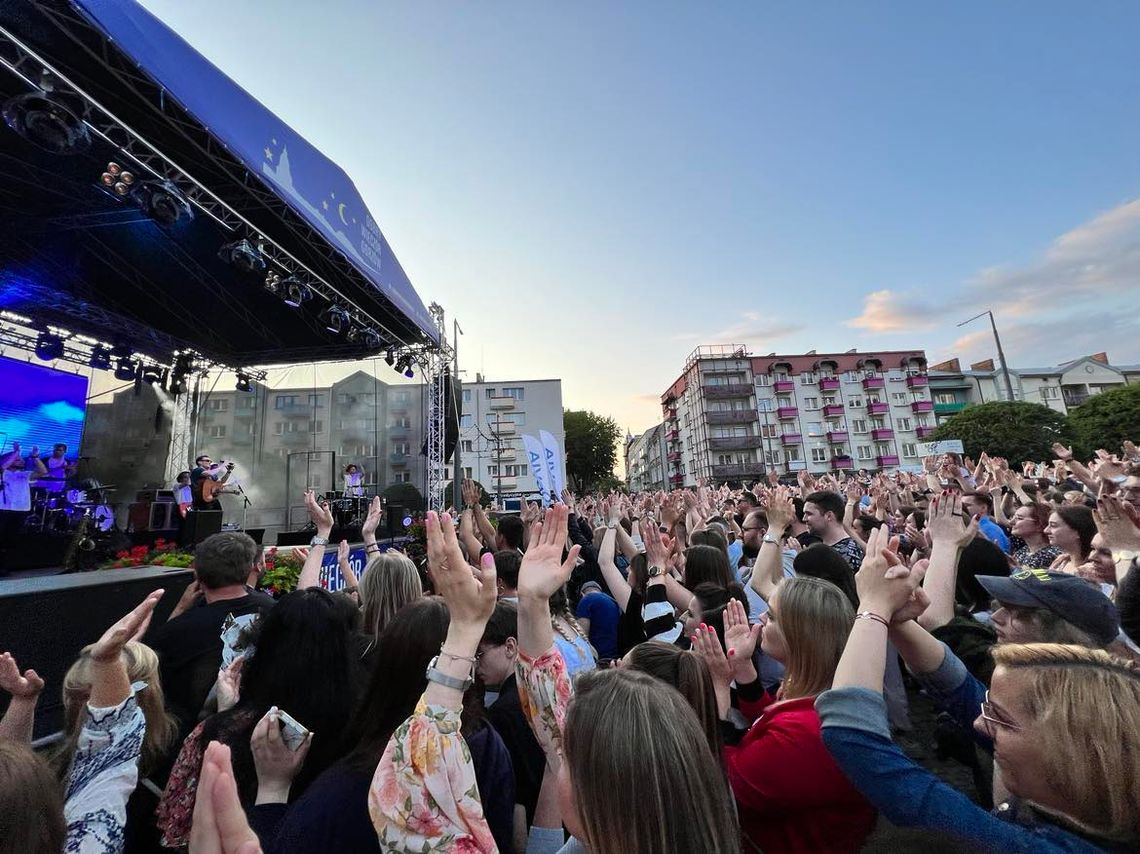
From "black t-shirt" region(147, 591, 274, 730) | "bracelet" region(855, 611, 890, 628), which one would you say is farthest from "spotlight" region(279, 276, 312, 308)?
"bracelet" region(855, 611, 890, 628)

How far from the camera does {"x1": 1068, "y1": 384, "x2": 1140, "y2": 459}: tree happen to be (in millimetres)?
33031

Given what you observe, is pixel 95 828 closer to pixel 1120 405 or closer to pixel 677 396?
pixel 1120 405

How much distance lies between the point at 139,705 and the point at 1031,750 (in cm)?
286

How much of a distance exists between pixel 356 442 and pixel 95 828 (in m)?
14.5

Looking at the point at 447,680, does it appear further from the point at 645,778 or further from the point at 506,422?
the point at 506,422

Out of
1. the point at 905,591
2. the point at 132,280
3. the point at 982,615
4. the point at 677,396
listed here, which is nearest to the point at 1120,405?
the point at 677,396

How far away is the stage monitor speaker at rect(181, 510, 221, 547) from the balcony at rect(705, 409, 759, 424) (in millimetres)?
51900

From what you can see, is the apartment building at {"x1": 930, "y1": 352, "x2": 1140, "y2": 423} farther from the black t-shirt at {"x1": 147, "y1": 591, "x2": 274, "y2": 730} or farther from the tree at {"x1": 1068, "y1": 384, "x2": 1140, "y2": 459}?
the black t-shirt at {"x1": 147, "y1": 591, "x2": 274, "y2": 730}

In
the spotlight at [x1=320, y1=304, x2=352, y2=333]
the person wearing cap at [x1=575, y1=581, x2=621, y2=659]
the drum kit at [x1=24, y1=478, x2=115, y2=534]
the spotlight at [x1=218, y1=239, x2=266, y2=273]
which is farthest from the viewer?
the spotlight at [x1=320, y1=304, x2=352, y2=333]

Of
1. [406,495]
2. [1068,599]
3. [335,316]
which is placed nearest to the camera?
[1068,599]

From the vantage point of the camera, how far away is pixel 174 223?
7855 mm

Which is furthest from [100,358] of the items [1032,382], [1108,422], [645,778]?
[1032,382]

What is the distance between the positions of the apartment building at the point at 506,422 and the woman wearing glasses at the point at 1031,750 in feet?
154

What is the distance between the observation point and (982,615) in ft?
10.4
